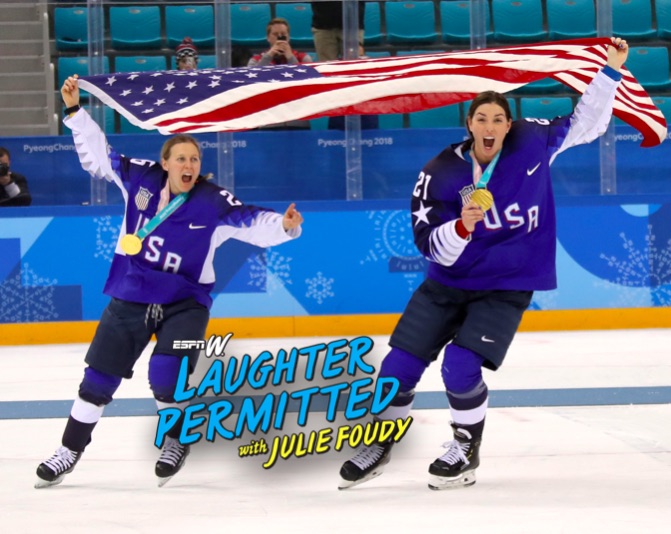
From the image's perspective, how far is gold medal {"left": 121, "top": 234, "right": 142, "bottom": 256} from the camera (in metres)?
4.61

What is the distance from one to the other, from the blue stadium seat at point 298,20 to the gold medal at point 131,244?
5.22m

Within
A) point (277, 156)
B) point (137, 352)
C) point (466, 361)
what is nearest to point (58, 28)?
point (277, 156)

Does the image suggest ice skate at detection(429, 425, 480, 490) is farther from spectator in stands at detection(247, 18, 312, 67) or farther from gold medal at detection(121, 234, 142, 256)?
spectator in stands at detection(247, 18, 312, 67)

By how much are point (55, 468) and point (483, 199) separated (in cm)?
185

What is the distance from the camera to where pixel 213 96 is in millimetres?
5965

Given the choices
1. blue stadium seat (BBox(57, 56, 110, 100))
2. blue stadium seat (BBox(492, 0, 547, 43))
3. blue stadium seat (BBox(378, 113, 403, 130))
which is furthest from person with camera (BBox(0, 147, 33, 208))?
blue stadium seat (BBox(492, 0, 547, 43))

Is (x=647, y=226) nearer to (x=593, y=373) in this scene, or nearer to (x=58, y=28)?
(x=593, y=373)

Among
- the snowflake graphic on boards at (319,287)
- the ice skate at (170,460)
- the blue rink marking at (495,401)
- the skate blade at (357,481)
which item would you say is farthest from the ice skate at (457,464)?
the snowflake graphic on boards at (319,287)

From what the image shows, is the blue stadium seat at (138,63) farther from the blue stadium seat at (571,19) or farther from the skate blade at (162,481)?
the skate blade at (162,481)

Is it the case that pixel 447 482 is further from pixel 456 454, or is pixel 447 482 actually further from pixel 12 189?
pixel 12 189

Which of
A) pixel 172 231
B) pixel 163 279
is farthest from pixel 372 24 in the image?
pixel 163 279

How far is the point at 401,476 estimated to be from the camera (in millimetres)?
4660

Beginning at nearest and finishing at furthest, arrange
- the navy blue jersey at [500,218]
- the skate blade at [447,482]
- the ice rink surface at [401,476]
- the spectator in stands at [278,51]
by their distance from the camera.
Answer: the ice rink surface at [401,476] → the skate blade at [447,482] → the navy blue jersey at [500,218] → the spectator in stands at [278,51]

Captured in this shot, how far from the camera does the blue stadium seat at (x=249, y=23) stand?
9.55 meters
